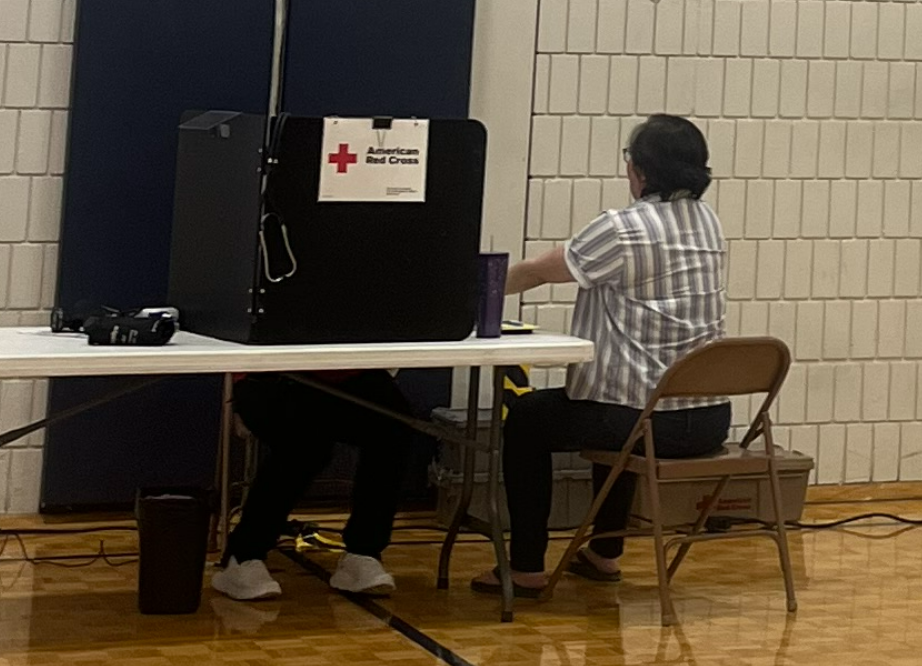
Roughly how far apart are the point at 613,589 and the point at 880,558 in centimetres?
100

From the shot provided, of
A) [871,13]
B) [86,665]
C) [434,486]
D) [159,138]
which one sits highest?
[871,13]

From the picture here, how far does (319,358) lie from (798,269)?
2.56 m

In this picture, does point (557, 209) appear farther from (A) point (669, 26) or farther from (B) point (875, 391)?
(B) point (875, 391)

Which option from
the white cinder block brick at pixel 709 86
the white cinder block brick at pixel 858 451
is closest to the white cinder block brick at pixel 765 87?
the white cinder block brick at pixel 709 86

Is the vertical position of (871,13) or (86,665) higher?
(871,13)

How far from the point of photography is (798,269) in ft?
20.1

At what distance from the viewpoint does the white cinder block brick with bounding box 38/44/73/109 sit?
16.9 ft

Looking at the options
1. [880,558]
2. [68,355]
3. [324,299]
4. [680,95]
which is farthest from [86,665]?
[680,95]

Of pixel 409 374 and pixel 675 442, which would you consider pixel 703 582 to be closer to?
pixel 675 442

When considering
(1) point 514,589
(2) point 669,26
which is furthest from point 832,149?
(1) point 514,589

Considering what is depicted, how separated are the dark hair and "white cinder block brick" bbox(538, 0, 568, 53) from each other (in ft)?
3.37

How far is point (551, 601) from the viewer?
4703mm

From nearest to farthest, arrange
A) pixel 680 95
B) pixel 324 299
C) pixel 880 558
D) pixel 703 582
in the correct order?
pixel 324 299
pixel 703 582
pixel 880 558
pixel 680 95

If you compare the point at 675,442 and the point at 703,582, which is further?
the point at 703,582
